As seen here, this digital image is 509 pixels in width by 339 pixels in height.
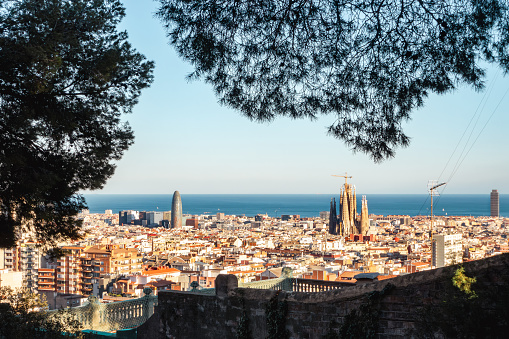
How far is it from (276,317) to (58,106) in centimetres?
289

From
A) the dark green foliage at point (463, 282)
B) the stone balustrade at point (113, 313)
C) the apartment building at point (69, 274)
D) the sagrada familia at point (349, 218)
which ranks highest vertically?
the dark green foliage at point (463, 282)

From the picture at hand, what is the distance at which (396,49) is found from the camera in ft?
14.8

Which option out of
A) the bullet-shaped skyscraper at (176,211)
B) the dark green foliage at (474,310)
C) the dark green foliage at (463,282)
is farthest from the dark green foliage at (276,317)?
the bullet-shaped skyscraper at (176,211)

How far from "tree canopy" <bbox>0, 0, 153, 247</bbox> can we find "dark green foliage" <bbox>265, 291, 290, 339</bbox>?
218 centimetres

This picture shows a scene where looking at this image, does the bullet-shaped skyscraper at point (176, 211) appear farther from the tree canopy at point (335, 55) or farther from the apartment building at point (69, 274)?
the tree canopy at point (335, 55)

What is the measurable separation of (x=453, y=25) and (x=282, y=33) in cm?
133

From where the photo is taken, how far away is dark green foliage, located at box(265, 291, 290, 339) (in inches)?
207

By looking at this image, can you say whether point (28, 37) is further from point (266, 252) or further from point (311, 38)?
point (266, 252)

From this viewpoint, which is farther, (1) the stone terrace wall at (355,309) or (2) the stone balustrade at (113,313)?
(2) the stone balustrade at (113,313)

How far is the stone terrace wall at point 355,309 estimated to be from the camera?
3932mm

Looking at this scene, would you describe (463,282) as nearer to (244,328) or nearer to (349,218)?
(244,328)

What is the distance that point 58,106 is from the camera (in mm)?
5543

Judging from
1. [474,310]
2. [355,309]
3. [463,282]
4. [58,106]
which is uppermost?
[58,106]

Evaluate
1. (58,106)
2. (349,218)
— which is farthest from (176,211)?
(58,106)
